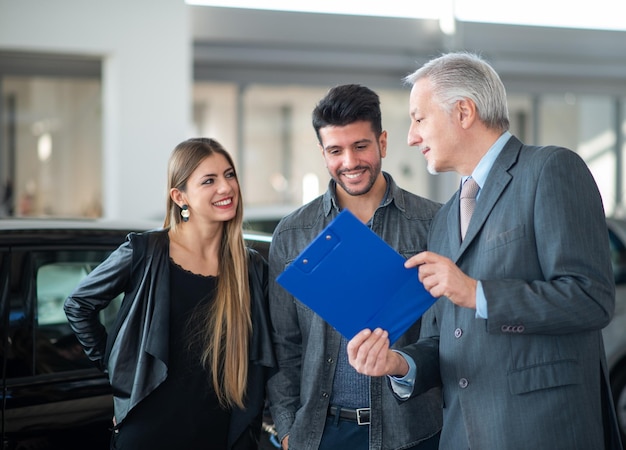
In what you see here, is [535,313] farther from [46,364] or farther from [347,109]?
[46,364]

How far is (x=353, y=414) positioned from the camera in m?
2.94

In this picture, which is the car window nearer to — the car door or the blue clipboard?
the car door

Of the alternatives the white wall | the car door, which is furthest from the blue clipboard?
the white wall

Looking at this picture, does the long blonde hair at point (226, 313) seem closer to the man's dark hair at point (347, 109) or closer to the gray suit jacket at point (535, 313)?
the man's dark hair at point (347, 109)

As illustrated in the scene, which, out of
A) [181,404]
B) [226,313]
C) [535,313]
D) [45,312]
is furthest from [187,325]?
[535,313]

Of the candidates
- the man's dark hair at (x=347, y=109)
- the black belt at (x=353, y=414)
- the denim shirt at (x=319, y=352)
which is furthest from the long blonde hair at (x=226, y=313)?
the man's dark hair at (x=347, y=109)

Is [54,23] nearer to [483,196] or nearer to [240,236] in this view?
[240,236]

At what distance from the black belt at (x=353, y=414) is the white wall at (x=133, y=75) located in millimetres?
7080

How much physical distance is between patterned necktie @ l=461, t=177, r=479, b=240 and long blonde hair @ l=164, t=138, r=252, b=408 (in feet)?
2.89

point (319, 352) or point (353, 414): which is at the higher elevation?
point (319, 352)

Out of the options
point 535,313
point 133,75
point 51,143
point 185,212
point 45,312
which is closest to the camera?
point 535,313

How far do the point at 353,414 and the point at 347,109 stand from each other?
107 cm

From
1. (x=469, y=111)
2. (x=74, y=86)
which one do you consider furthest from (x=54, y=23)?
(x=469, y=111)

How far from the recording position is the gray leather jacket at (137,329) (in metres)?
2.87
